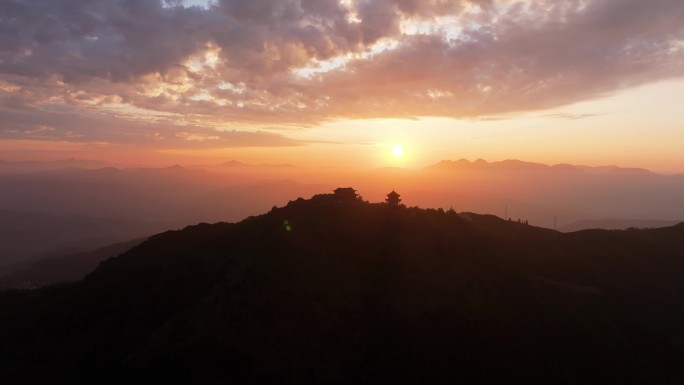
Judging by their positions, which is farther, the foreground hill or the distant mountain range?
the distant mountain range

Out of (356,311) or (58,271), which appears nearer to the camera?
(356,311)

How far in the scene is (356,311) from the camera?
28578 mm

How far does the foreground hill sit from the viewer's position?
78.9 feet

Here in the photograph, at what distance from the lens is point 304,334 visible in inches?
1003

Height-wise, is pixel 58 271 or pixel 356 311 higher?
pixel 356 311

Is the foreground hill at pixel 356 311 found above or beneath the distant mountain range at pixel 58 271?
above

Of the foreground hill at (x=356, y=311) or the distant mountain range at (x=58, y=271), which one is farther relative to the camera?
the distant mountain range at (x=58, y=271)

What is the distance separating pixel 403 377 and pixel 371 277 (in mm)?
10073

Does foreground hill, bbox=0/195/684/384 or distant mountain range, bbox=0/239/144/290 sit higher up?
foreground hill, bbox=0/195/684/384

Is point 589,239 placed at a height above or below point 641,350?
above

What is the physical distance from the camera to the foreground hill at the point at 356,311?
24.1 metres

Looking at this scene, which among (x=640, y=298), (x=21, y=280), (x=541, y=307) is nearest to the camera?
(x=541, y=307)

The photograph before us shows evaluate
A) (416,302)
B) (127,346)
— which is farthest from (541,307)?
(127,346)

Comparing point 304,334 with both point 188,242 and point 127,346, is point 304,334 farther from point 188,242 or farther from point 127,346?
point 188,242
